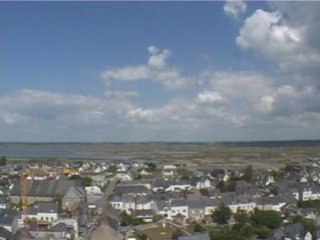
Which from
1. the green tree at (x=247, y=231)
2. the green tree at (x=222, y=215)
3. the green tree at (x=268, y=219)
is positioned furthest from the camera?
the green tree at (x=222, y=215)

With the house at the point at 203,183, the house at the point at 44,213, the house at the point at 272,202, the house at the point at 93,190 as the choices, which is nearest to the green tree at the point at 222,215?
the house at the point at 272,202

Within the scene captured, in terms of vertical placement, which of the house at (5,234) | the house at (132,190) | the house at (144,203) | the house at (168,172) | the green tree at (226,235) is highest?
the house at (168,172)

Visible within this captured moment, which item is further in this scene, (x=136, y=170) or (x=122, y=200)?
(x=136, y=170)

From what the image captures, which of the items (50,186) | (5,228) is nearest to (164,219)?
(5,228)

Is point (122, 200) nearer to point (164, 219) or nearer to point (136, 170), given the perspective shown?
point (164, 219)

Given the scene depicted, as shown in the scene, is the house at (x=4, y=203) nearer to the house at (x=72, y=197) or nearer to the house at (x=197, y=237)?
the house at (x=72, y=197)

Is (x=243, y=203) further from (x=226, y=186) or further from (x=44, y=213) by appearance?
(x=44, y=213)

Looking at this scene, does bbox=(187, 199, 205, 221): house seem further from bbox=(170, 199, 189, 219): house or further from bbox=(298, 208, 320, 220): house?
bbox=(298, 208, 320, 220): house

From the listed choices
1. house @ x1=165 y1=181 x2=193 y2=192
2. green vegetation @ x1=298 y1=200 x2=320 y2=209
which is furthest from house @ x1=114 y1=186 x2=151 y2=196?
green vegetation @ x1=298 y1=200 x2=320 y2=209
